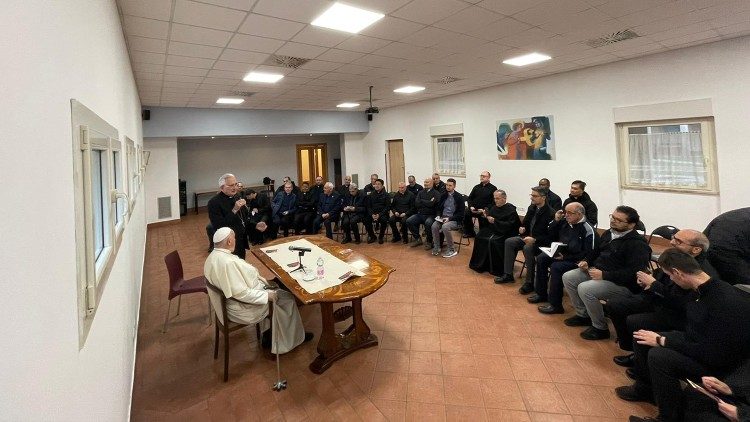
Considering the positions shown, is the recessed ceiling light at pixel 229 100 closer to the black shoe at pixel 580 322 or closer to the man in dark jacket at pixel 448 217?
the man in dark jacket at pixel 448 217

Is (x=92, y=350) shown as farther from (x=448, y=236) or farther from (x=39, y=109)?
(x=448, y=236)

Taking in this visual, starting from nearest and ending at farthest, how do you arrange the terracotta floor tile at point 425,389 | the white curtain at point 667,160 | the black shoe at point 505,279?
the terracotta floor tile at point 425,389 → the black shoe at point 505,279 → the white curtain at point 667,160

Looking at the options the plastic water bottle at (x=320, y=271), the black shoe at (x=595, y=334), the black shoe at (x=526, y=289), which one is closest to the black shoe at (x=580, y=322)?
the black shoe at (x=595, y=334)

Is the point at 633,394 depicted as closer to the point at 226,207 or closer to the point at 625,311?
the point at 625,311

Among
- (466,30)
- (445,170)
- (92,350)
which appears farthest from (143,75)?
(445,170)

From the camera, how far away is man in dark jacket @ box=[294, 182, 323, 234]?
301 inches

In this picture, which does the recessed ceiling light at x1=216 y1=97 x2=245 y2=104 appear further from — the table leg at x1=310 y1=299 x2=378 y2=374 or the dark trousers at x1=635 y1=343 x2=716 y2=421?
the dark trousers at x1=635 y1=343 x2=716 y2=421

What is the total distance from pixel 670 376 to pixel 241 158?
13264mm

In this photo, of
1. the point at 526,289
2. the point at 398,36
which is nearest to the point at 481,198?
the point at 526,289

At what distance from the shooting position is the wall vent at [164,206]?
949cm

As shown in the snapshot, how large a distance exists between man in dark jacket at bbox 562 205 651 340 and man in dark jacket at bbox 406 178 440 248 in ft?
10.2

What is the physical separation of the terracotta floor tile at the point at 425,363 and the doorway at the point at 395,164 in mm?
8243

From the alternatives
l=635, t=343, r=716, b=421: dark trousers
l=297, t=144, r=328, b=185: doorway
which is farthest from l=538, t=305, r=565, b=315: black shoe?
l=297, t=144, r=328, b=185: doorway

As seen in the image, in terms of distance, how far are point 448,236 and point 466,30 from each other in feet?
10.3
